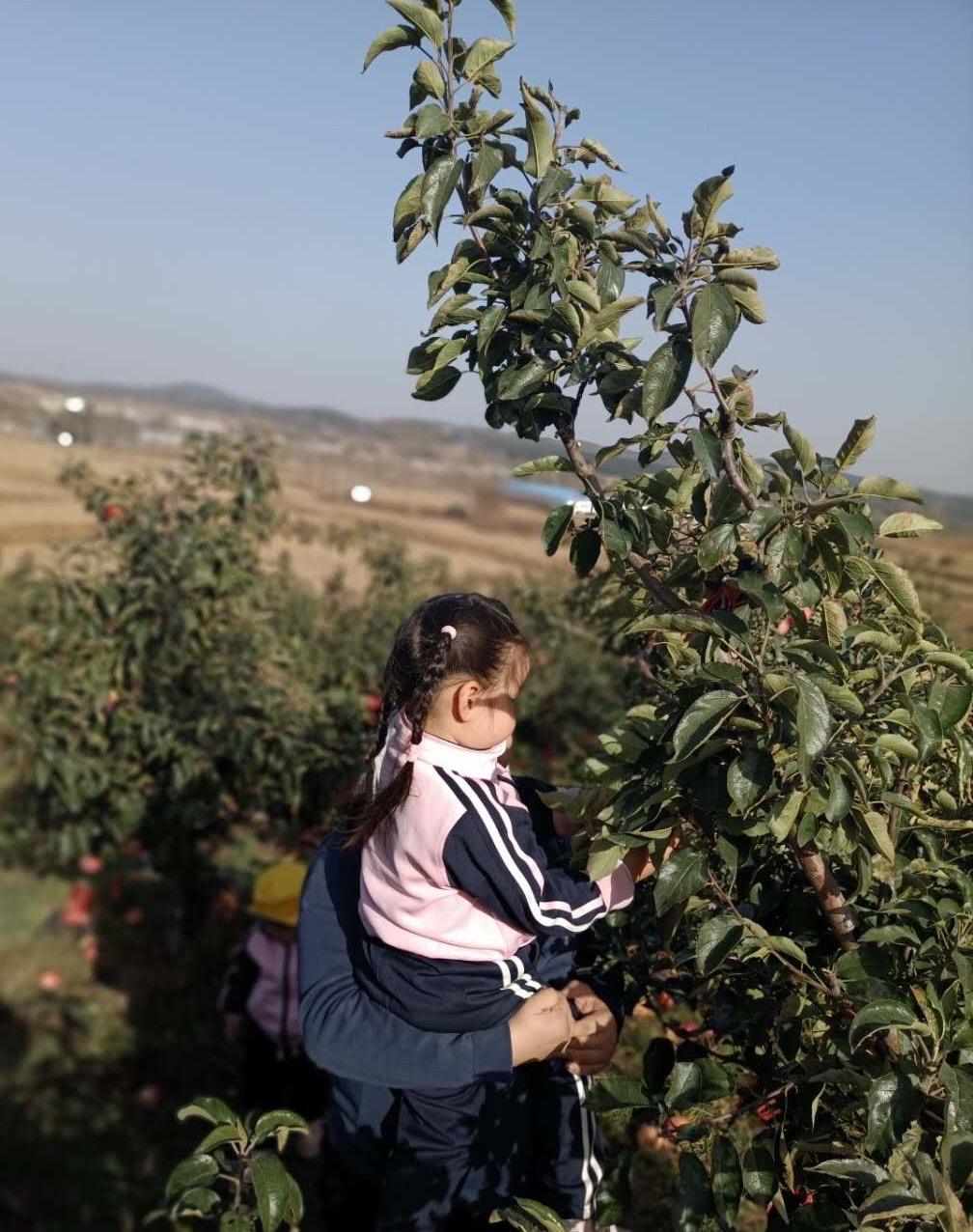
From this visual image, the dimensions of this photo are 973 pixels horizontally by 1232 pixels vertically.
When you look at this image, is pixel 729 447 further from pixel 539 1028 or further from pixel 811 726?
pixel 539 1028

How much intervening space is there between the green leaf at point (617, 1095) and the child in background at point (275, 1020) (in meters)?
2.18

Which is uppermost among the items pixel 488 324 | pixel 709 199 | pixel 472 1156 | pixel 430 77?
pixel 430 77

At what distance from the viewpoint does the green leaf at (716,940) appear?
1012 mm

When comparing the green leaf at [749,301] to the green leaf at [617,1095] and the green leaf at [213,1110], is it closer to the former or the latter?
the green leaf at [617,1095]

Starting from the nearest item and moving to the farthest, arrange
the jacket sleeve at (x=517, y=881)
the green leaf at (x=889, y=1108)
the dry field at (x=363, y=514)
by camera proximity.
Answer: the green leaf at (x=889, y=1108), the jacket sleeve at (x=517, y=881), the dry field at (x=363, y=514)

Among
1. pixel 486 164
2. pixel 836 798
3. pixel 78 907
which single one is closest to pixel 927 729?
pixel 836 798

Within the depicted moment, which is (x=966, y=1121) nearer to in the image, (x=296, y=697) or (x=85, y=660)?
(x=296, y=697)

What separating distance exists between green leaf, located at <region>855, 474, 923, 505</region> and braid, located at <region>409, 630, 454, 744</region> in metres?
0.65

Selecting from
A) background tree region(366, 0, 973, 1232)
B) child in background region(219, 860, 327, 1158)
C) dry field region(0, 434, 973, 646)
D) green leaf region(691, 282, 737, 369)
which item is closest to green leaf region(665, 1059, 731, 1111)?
background tree region(366, 0, 973, 1232)

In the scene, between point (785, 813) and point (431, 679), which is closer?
point (785, 813)

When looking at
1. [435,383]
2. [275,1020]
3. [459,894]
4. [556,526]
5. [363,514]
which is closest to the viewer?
[556,526]

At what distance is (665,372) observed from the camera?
103 cm

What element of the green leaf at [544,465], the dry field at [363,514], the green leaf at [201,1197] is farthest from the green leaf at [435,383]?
the dry field at [363,514]

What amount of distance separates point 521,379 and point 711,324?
261 mm
